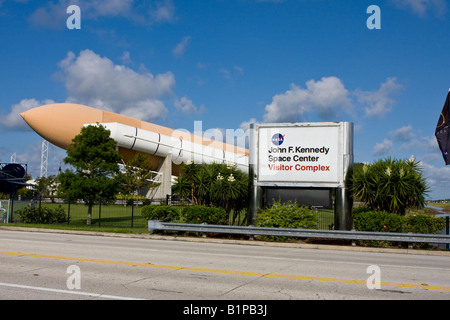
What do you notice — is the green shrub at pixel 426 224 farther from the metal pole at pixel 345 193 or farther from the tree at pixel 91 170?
the tree at pixel 91 170

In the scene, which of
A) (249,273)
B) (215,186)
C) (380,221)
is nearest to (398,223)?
(380,221)

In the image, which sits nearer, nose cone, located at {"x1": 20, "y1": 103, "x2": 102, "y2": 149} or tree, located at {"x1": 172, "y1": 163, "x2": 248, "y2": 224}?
tree, located at {"x1": 172, "y1": 163, "x2": 248, "y2": 224}

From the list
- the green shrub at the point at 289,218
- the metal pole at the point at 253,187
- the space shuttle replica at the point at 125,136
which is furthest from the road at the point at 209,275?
the space shuttle replica at the point at 125,136

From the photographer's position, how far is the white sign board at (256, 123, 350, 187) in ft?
58.0

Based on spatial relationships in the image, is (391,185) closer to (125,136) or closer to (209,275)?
(209,275)

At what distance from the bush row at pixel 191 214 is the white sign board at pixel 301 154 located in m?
2.51

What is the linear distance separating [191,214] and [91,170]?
11192 millimetres

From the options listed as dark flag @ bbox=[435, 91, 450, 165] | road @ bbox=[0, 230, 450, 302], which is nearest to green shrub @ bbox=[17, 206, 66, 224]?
road @ bbox=[0, 230, 450, 302]

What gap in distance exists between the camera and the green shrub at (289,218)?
16828 millimetres

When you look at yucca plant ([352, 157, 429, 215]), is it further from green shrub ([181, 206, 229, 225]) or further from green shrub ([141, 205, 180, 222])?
green shrub ([141, 205, 180, 222])

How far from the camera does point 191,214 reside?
18734mm

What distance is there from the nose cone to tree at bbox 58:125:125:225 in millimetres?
23978
